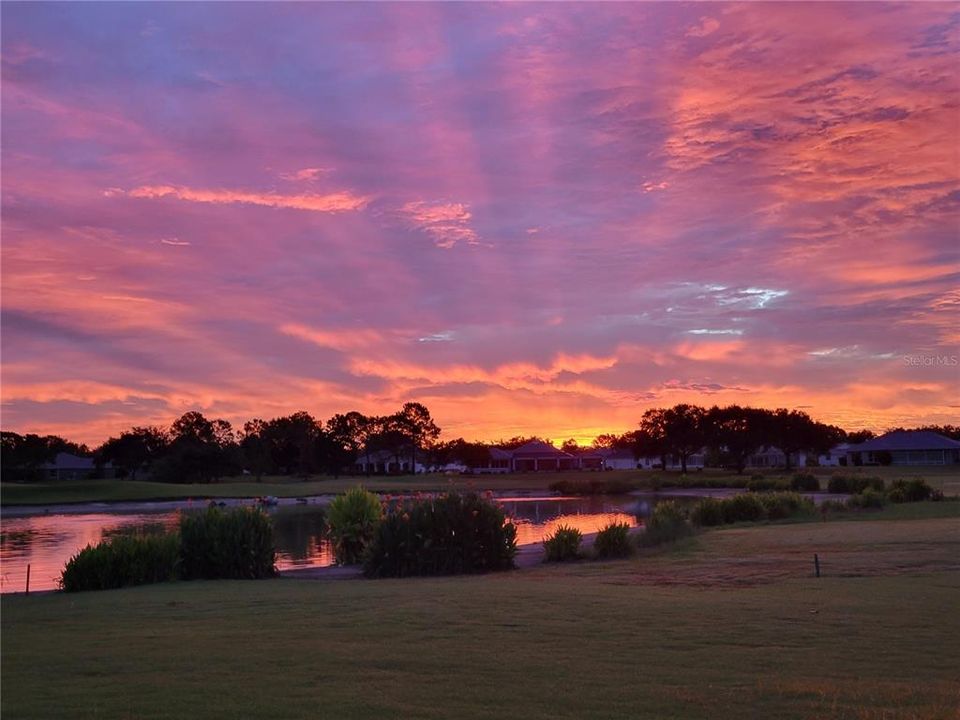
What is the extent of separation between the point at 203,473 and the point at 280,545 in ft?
222

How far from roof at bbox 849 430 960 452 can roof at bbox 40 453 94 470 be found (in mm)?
99743

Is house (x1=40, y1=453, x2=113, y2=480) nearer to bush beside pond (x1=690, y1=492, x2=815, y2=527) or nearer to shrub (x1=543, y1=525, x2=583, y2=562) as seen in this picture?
bush beside pond (x1=690, y1=492, x2=815, y2=527)

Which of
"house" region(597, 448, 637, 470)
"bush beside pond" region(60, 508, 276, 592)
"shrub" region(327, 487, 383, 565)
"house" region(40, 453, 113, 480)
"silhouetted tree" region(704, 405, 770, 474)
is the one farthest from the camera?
"house" region(597, 448, 637, 470)

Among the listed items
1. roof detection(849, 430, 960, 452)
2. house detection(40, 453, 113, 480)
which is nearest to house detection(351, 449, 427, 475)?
house detection(40, 453, 113, 480)

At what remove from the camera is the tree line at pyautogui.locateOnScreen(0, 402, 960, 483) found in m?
97.0

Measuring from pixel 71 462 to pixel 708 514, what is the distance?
10567 cm

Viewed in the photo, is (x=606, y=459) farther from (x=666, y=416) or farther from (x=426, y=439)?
(x=666, y=416)

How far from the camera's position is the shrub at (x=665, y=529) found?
26.8 meters

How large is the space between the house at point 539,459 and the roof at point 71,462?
62882 mm

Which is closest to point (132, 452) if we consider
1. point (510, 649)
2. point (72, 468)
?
point (72, 468)

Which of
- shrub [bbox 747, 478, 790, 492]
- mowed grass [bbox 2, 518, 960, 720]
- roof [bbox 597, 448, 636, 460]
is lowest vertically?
mowed grass [bbox 2, 518, 960, 720]

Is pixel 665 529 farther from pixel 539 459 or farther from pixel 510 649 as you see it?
pixel 539 459

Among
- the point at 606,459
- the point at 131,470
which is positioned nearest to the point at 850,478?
the point at 131,470

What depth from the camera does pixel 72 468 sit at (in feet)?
386
